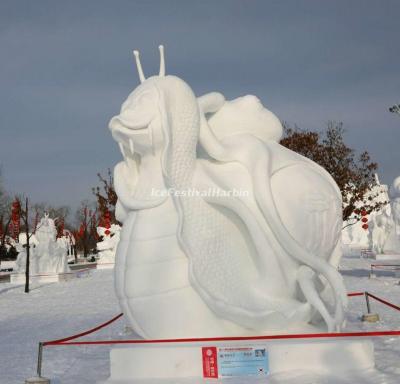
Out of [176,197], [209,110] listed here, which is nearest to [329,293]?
[176,197]

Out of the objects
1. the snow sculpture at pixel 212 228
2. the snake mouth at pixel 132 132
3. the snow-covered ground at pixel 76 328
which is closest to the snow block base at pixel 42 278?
the snow-covered ground at pixel 76 328

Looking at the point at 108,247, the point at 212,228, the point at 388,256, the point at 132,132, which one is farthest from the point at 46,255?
the point at 212,228

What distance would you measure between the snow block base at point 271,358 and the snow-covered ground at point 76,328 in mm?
126

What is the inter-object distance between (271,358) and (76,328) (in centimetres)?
459

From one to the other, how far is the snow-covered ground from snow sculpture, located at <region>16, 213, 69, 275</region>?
389cm

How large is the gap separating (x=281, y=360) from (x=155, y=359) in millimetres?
967

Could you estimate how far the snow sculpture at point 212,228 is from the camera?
4.50 metres

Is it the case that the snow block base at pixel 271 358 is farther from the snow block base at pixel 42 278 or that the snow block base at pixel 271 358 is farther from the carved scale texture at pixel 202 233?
the snow block base at pixel 42 278

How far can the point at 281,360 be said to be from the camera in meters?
4.28

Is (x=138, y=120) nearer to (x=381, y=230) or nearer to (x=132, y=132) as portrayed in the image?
(x=132, y=132)

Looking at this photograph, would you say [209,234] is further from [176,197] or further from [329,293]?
[329,293]

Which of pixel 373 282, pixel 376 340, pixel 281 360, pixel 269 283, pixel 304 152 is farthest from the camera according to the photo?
pixel 304 152

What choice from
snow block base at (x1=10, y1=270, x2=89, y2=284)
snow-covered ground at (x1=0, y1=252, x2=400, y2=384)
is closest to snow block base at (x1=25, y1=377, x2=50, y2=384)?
snow-covered ground at (x1=0, y1=252, x2=400, y2=384)

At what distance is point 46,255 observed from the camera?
1950 cm
